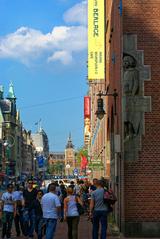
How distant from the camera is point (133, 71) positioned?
17938 mm

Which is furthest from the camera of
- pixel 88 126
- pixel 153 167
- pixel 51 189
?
pixel 88 126

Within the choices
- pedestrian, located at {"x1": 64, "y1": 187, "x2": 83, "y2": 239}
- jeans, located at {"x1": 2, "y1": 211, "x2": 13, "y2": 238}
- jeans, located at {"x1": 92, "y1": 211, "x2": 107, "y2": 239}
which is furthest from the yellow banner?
pedestrian, located at {"x1": 64, "y1": 187, "x2": 83, "y2": 239}

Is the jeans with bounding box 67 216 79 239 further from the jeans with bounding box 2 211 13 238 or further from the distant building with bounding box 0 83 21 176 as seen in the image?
the distant building with bounding box 0 83 21 176

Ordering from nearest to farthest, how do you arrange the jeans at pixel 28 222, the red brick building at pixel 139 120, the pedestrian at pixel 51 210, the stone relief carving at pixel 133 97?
the pedestrian at pixel 51 210, the jeans at pixel 28 222, the red brick building at pixel 139 120, the stone relief carving at pixel 133 97

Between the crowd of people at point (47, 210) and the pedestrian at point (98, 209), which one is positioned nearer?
the crowd of people at point (47, 210)

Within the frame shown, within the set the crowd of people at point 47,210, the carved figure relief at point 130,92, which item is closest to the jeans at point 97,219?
the crowd of people at point 47,210

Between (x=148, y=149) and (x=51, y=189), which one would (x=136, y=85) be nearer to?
(x=148, y=149)

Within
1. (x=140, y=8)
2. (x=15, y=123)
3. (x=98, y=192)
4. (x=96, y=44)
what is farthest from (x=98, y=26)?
(x=15, y=123)

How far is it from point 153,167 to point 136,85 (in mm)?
2615

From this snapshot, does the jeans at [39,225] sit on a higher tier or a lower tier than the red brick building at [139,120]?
lower

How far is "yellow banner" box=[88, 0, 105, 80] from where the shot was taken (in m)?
31.4

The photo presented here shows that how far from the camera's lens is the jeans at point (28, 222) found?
17.0 m

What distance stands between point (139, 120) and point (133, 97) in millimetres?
754

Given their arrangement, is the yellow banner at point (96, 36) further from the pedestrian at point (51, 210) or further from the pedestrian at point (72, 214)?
the pedestrian at point (51, 210)
